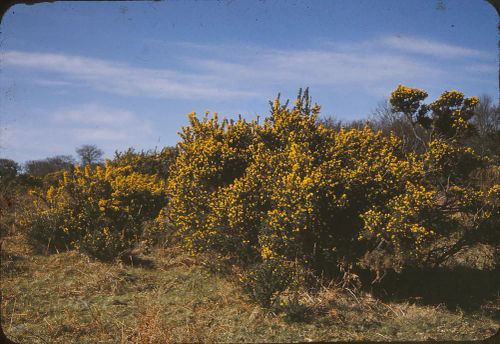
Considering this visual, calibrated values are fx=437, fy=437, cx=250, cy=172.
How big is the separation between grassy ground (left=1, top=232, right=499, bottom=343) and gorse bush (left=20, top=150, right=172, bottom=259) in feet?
4.97

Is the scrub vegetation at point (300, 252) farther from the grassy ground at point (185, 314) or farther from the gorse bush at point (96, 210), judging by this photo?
the gorse bush at point (96, 210)

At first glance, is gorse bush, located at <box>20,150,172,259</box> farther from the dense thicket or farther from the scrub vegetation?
the dense thicket

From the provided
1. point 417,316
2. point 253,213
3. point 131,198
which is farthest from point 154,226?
point 417,316

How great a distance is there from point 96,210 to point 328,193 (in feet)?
18.4

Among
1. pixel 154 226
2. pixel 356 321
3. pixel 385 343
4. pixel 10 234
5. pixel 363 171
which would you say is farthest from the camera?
pixel 10 234

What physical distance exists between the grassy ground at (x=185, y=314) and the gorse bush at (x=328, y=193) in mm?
724

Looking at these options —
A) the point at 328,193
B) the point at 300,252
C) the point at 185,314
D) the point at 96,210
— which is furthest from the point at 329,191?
the point at 96,210

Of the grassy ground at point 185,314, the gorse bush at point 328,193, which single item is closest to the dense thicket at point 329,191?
the gorse bush at point 328,193

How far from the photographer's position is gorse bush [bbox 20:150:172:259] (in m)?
9.74

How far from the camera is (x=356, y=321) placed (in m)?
5.95

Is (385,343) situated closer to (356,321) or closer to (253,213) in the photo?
(356,321)

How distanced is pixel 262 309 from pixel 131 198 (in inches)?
196

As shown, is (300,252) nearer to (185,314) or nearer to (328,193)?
(328,193)

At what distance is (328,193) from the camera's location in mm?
6633
